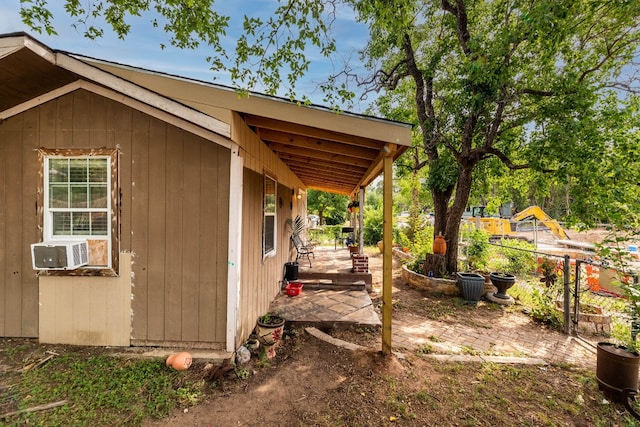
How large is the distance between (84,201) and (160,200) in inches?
37.3

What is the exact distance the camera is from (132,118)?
3383 mm

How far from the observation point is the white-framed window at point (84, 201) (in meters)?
3.42

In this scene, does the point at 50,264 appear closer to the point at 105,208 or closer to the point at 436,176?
the point at 105,208

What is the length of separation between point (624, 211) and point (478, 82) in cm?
373

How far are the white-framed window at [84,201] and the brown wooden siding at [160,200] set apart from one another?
14 centimetres

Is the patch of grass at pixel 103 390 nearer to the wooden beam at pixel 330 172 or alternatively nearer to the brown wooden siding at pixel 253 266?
the brown wooden siding at pixel 253 266

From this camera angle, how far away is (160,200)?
3410mm

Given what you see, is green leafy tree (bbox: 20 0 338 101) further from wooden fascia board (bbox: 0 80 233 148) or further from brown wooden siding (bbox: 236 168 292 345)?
brown wooden siding (bbox: 236 168 292 345)

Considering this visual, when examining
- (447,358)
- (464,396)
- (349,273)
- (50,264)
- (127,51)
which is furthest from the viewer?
(349,273)

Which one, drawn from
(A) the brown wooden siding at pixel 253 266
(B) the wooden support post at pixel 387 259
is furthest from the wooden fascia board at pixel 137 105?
(B) the wooden support post at pixel 387 259

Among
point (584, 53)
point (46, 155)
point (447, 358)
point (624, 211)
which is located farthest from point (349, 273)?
point (584, 53)

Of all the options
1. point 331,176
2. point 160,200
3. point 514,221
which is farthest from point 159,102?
point 514,221

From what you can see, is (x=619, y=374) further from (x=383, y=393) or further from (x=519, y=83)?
(x=519, y=83)

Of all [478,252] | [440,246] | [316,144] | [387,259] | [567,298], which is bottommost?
[567,298]
